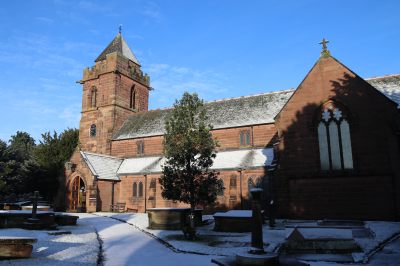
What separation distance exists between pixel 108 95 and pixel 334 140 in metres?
31.6

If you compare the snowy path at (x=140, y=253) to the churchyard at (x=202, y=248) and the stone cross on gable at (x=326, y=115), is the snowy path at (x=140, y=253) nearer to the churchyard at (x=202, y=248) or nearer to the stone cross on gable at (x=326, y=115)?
the churchyard at (x=202, y=248)

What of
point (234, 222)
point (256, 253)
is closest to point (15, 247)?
point (256, 253)

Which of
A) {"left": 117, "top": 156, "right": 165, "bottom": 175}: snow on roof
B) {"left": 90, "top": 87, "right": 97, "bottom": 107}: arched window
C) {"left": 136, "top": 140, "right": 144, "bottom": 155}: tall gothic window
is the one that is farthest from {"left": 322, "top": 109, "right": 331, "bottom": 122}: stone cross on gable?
{"left": 90, "top": 87, "right": 97, "bottom": 107}: arched window

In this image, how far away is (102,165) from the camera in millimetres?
36188

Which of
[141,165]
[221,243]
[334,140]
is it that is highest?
[334,140]

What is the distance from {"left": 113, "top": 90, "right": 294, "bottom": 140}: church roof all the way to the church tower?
6.94 ft

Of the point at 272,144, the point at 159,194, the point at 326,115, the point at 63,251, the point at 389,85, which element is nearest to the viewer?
the point at 63,251

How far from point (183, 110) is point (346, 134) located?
12.2m

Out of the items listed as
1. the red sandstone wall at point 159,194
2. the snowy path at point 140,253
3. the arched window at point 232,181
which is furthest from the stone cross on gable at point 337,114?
the snowy path at point 140,253

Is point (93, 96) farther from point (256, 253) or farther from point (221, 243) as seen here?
point (256, 253)

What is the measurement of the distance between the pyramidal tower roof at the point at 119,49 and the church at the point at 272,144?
0.20 m

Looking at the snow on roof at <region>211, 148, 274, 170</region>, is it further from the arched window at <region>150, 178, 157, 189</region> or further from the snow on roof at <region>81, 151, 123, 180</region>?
the snow on roof at <region>81, 151, 123, 180</region>

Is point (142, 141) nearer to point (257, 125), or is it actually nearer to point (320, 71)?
point (257, 125)

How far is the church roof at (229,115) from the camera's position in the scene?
113ft
